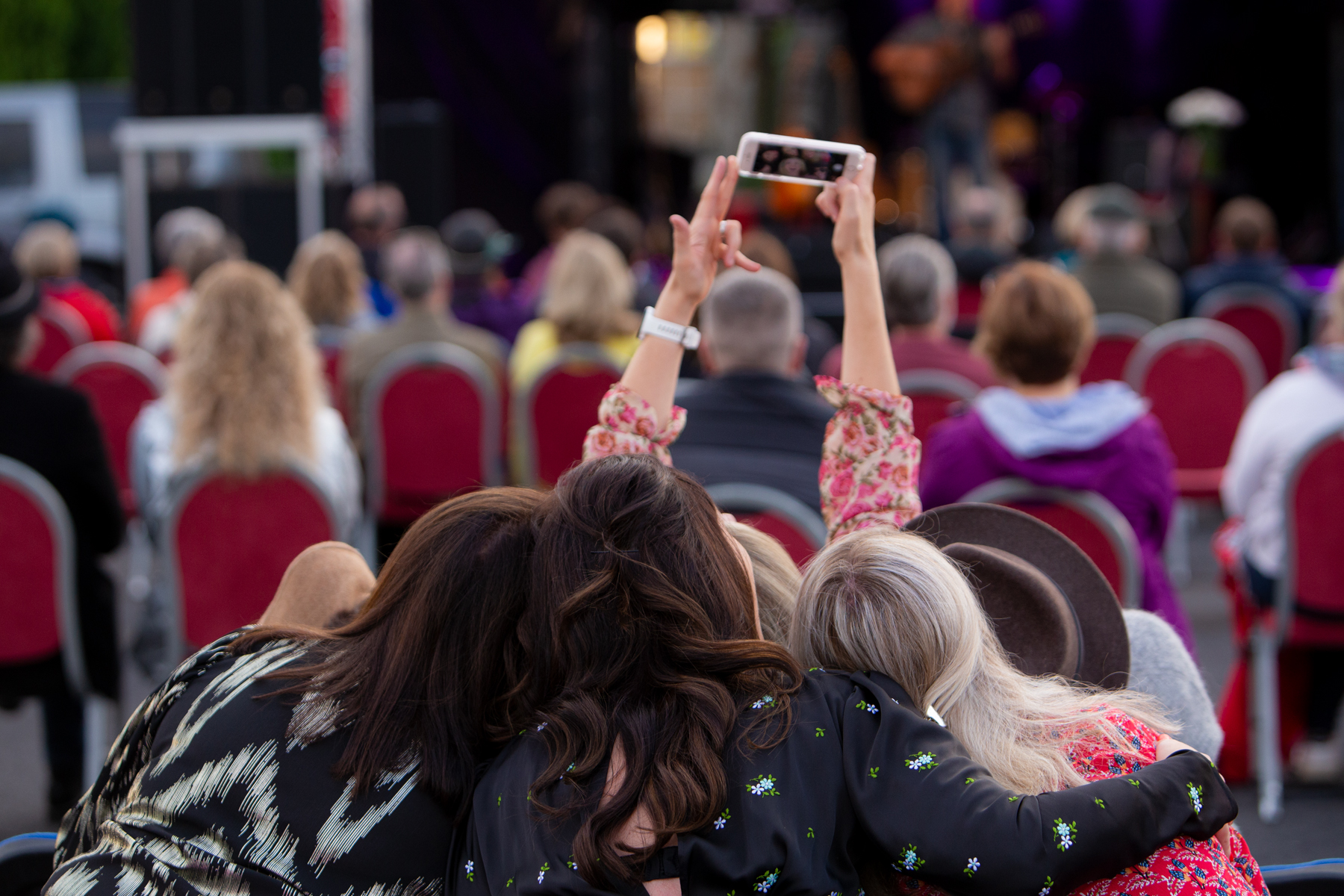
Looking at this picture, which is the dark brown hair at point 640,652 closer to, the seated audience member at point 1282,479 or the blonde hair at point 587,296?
the seated audience member at point 1282,479

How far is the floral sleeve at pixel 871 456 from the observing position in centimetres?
172

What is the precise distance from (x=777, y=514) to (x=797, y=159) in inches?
24.8

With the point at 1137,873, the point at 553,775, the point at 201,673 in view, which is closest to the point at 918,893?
the point at 1137,873

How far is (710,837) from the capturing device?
1021 mm

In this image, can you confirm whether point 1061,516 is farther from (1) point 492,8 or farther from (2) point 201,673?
(1) point 492,8

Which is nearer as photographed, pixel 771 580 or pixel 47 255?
pixel 771 580

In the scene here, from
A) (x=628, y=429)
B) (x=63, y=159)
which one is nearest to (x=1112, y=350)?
(x=628, y=429)

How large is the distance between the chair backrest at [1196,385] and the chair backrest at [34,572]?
3151mm

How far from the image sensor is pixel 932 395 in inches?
130

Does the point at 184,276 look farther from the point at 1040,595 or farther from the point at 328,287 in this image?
the point at 1040,595

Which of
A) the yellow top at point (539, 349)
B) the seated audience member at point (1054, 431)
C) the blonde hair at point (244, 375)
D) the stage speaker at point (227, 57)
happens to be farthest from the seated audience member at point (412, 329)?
the stage speaker at point (227, 57)

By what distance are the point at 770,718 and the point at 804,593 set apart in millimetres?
156

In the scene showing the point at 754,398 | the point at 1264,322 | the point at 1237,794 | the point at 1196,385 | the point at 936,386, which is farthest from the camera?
the point at 1264,322

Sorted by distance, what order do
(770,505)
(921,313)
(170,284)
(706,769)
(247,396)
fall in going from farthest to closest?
(170,284)
(921,313)
(247,396)
(770,505)
(706,769)
